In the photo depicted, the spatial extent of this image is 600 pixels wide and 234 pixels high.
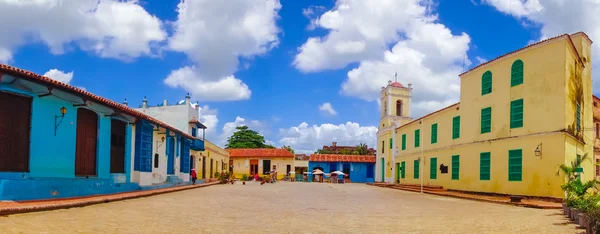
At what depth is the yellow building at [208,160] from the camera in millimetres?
36572

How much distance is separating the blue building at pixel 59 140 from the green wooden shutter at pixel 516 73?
48.6ft

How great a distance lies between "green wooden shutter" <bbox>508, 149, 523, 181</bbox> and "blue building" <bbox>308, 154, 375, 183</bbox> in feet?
122

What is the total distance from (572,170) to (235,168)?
45.7 m

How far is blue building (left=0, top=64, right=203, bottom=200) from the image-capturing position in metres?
12.0

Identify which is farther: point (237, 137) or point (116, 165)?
point (237, 137)

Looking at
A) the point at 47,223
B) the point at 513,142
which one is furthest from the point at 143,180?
the point at 513,142

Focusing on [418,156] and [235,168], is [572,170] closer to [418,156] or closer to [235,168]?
[418,156]

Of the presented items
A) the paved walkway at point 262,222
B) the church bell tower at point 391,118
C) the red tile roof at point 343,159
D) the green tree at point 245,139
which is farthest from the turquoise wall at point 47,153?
the green tree at point 245,139

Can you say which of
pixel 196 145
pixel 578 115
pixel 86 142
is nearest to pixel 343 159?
pixel 196 145

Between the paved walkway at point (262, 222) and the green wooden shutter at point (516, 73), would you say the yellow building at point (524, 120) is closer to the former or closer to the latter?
the green wooden shutter at point (516, 73)

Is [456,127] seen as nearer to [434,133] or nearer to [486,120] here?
[486,120]

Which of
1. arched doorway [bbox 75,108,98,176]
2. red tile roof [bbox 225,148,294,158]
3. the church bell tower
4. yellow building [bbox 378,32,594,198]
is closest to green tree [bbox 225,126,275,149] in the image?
red tile roof [bbox 225,148,294,158]

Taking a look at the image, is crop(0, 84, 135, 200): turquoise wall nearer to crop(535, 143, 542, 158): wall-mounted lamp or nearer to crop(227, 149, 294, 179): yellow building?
crop(535, 143, 542, 158): wall-mounted lamp

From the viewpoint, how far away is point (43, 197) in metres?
12.7
